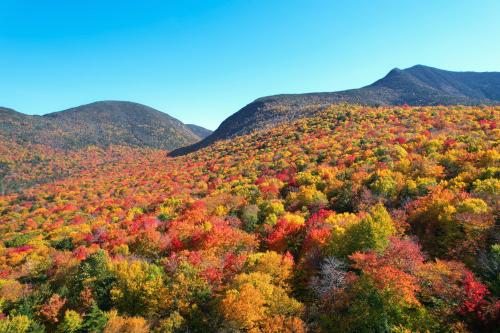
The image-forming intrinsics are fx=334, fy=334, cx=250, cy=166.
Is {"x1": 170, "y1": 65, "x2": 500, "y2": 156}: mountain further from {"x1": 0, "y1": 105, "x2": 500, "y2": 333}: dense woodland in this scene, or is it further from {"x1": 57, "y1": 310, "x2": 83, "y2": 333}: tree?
{"x1": 57, "y1": 310, "x2": 83, "y2": 333}: tree

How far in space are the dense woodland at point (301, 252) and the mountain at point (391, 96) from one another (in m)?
61.7

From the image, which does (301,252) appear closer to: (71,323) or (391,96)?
(71,323)

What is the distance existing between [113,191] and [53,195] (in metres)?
22.4

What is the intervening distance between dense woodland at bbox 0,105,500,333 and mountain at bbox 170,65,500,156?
202 feet

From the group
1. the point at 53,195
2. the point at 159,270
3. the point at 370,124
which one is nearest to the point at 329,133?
the point at 370,124

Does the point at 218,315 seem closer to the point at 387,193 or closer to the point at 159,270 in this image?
the point at 159,270

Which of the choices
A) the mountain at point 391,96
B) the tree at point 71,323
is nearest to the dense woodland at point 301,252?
the tree at point 71,323

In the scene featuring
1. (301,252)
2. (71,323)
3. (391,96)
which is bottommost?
(301,252)

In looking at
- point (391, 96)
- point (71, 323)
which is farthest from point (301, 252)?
point (391, 96)

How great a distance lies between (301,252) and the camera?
3459 centimetres

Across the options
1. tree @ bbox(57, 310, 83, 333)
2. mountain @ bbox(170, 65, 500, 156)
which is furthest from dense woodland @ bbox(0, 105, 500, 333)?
mountain @ bbox(170, 65, 500, 156)

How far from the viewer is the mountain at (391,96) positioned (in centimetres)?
13662

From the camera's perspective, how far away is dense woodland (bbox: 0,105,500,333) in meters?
22.6

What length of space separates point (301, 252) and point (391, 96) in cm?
13197
